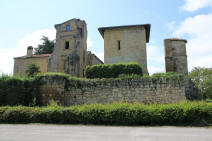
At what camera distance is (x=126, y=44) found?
70.8 ft

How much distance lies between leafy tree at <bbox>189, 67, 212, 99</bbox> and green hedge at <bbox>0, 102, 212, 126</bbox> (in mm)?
28056

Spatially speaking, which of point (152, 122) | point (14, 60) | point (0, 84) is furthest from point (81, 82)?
point (14, 60)

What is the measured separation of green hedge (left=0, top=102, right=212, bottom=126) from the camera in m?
8.98

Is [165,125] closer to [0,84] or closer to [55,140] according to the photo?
[55,140]

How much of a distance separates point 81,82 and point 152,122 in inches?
334

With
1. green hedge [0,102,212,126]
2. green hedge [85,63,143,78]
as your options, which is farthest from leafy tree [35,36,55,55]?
green hedge [0,102,212,126]

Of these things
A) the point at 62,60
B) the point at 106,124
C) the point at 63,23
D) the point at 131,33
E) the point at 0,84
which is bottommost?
the point at 106,124

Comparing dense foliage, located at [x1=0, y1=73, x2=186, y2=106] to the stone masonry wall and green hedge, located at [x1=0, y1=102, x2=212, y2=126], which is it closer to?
the stone masonry wall

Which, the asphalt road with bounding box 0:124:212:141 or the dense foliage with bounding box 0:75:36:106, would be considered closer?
the asphalt road with bounding box 0:124:212:141

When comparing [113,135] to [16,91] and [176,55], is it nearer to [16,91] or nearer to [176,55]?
[16,91]

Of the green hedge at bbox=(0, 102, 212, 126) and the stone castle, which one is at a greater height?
the stone castle

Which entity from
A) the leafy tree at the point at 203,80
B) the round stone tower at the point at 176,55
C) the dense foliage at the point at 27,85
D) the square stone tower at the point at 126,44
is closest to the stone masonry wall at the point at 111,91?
the dense foliage at the point at 27,85

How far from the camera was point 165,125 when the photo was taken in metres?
9.04

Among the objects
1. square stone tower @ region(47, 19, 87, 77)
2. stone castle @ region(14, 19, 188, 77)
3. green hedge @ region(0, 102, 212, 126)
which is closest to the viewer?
green hedge @ region(0, 102, 212, 126)
